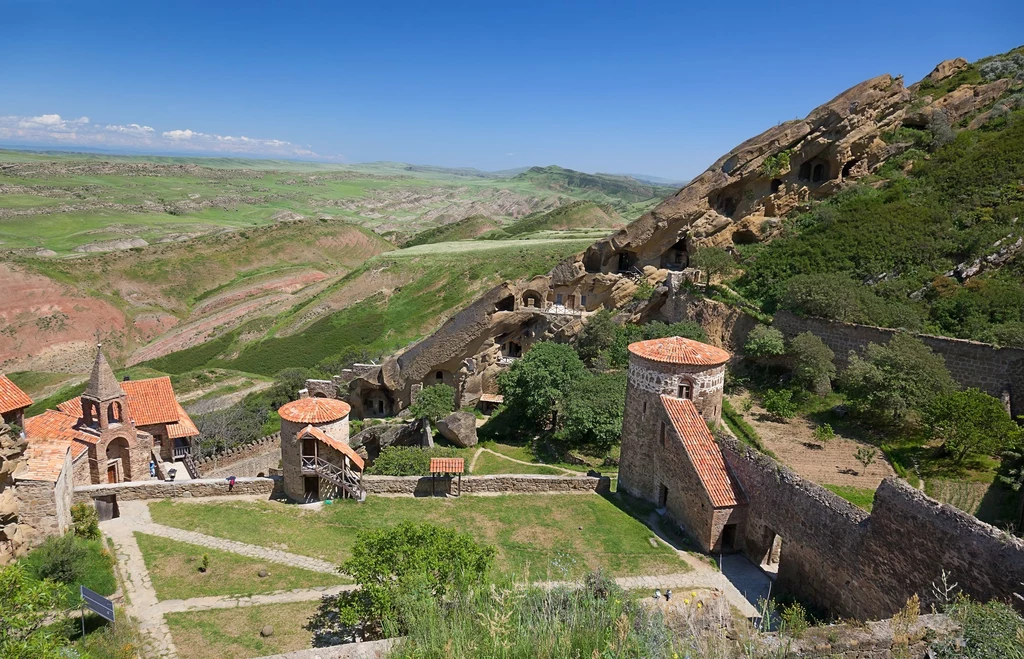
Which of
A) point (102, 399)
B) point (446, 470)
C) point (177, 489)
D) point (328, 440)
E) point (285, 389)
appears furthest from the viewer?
point (285, 389)

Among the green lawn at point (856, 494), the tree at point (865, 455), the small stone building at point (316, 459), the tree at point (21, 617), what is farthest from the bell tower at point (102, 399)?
the tree at point (865, 455)

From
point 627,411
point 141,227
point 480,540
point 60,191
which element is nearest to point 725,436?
point 627,411

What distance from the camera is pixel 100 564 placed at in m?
14.5

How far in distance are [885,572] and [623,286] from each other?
28.4 metres

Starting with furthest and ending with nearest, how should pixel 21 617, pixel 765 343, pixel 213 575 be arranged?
pixel 765 343 < pixel 213 575 < pixel 21 617

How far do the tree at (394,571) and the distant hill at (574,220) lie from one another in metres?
84.4

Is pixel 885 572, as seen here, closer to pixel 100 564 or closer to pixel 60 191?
pixel 100 564

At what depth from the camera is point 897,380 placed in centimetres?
2109

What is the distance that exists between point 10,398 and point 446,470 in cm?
1431

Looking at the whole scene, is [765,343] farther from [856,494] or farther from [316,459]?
[316,459]

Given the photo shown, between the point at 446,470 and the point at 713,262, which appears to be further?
the point at 713,262

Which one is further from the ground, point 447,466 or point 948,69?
point 948,69

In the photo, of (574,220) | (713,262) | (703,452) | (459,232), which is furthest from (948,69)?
(459,232)

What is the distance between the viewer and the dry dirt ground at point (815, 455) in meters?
18.5
